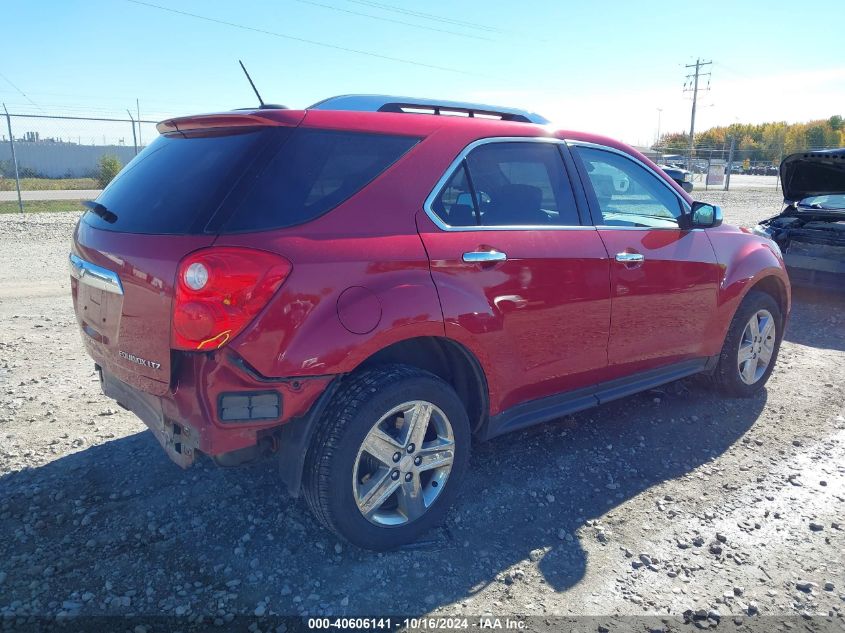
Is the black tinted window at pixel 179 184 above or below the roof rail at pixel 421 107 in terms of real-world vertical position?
below

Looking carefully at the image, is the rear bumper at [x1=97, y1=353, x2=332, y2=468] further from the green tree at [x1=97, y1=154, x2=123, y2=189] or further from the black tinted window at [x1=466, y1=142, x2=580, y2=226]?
the green tree at [x1=97, y1=154, x2=123, y2=189]

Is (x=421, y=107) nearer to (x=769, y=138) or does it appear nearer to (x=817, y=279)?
(x=817, y=279)

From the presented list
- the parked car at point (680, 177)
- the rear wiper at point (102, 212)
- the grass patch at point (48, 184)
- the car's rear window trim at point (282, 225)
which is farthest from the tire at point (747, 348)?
the grass patch at point (48, 184)

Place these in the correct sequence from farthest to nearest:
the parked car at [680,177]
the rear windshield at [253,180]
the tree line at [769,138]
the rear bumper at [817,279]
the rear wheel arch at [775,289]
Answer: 1. the tree line at [769,138]
2. the parked car at [680,177]
3. the rear bumper at [817,279]
4. the rear wheel arch at [775,289]
5. the rear windshield at [253,180]

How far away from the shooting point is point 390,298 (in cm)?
271

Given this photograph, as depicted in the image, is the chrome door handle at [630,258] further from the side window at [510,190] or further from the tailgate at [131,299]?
the tailgate at [131,299]

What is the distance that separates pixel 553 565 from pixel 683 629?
58 cm

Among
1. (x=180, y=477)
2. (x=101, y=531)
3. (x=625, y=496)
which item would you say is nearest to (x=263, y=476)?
(x=180, y=477)

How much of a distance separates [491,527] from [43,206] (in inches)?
673

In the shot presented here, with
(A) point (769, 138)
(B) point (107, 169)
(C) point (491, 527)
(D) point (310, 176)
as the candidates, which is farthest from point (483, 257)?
(A) point (769, 138)

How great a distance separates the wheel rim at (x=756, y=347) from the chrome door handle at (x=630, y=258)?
1428 millimetres

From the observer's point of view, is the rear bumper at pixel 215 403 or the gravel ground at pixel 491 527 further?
the gravel ground at pixel 491 527

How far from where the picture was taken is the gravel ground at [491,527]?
2.66 metres

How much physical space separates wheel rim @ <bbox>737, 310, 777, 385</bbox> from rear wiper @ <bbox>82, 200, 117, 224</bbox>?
4114 millimetres
